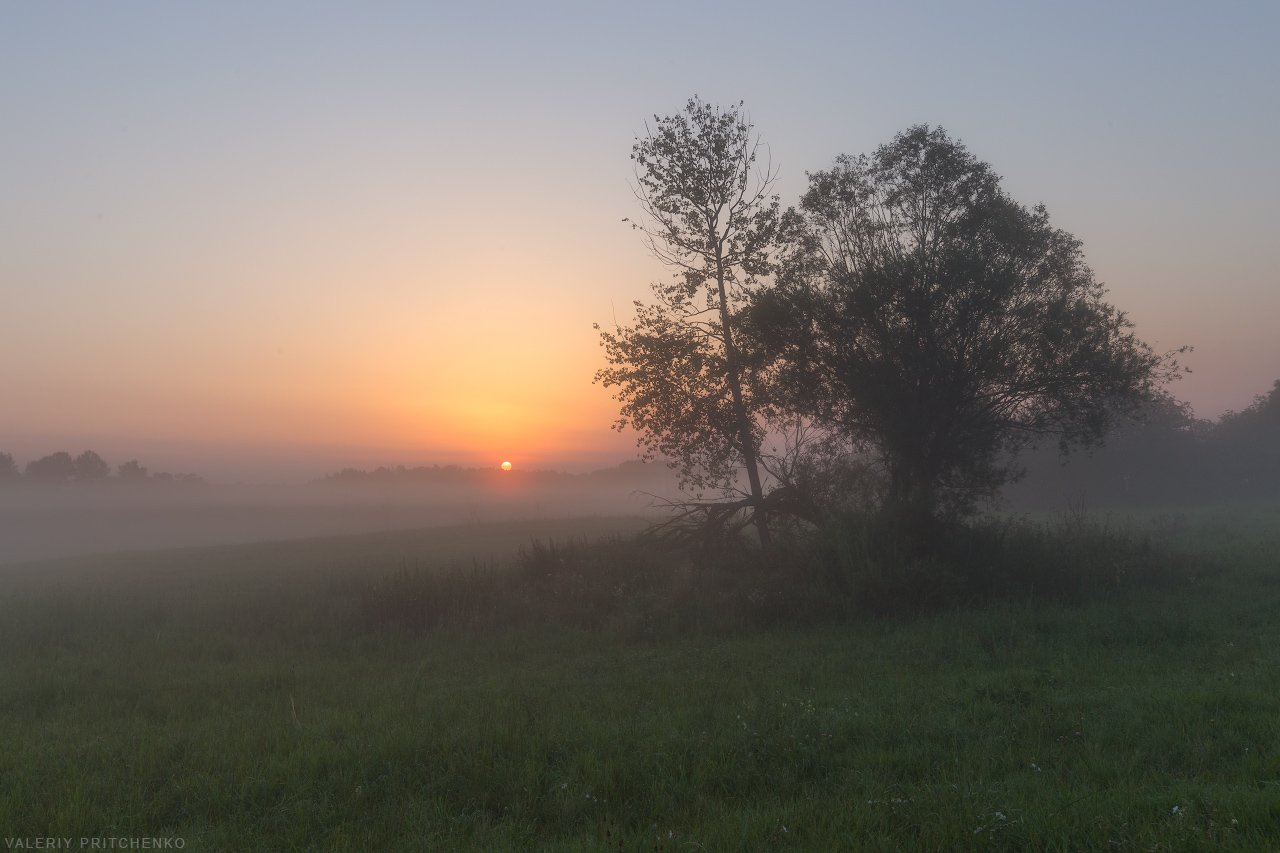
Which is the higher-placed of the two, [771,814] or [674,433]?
[674,433]

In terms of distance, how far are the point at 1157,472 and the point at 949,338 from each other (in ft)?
190

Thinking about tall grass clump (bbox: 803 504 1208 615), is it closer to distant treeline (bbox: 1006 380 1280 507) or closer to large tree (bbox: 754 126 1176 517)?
large tree (bbox: 754 126 1176 517)

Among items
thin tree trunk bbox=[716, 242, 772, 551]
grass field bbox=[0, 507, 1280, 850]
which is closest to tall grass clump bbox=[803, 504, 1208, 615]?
grass field bbox=[0, 507, 1280, 850]

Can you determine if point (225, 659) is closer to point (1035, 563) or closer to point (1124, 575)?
point (1035, 563)

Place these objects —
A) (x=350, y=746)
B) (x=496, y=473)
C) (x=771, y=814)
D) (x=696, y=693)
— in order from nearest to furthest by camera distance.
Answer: (x=771, y=814), (x=350, y=746), (x=696, y=693), (x=496, y=473)

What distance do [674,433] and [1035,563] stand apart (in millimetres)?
10677

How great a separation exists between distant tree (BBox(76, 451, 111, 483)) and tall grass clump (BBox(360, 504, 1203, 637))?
161m

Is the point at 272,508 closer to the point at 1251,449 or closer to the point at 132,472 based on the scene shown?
the point at 132,472

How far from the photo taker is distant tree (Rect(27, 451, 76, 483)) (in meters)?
135

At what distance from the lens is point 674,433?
21.9 meters

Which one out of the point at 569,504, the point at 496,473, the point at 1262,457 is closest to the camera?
the point at 1262,457

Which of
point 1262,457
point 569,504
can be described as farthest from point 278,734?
point 569,504

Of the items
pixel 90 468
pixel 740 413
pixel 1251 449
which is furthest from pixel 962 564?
pixel 90 468

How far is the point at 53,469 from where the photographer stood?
447 ft
